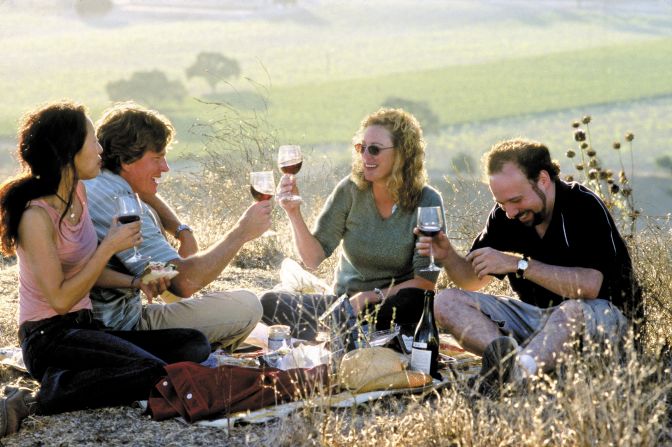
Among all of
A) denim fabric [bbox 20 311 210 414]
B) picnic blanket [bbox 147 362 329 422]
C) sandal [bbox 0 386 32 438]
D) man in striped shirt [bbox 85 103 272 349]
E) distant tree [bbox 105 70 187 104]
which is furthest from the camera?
distant tree [bbox 105 70 187 104]

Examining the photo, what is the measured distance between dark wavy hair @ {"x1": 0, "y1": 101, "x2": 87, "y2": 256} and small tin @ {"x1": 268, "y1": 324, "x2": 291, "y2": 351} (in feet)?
4.28

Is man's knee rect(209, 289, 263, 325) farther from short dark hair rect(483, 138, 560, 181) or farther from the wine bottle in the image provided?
short dark hair rect(483, 138, 560, 181)

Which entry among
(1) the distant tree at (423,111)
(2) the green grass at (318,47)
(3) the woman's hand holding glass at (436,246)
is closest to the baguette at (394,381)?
(3) the woman's hand holding glass at (436,246)

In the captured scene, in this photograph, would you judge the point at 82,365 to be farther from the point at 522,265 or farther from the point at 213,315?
the point at 522,265

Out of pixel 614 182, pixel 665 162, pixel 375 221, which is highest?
pixel 614 182

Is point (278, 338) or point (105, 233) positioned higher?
point (105, 233)

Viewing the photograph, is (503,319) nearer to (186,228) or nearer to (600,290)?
(600,290)

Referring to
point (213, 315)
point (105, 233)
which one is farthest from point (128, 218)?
point (213, 315)

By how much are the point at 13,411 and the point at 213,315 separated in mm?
1271

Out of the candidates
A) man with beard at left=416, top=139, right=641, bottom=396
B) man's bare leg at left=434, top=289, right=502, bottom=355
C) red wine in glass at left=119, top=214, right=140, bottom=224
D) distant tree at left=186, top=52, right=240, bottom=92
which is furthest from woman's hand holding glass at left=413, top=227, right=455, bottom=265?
distant tree at left=186, top=52, right=240, bottom=92

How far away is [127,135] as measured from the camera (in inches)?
180

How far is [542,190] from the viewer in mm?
4547

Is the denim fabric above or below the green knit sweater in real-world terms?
below

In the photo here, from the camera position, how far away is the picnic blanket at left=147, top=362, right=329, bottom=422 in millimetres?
3980
